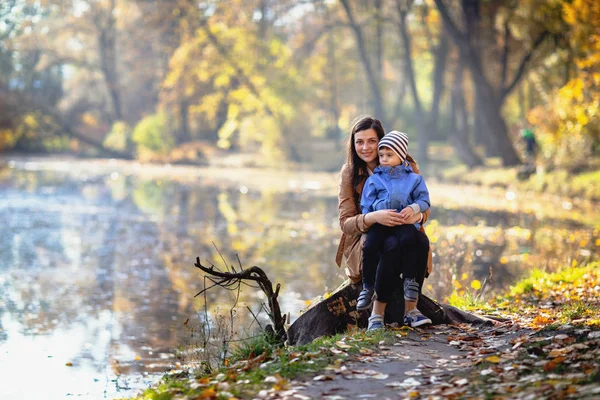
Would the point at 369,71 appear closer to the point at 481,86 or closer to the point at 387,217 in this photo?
the point at 481,86

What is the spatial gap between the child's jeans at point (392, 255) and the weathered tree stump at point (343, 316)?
17.9 inches

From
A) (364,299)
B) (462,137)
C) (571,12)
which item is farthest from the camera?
(462,137)

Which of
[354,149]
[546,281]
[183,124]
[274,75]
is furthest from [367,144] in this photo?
[183,124]

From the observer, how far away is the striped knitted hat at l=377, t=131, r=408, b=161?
7234 mm

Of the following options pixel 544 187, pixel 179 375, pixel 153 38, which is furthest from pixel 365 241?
Answer: pixel 153 38

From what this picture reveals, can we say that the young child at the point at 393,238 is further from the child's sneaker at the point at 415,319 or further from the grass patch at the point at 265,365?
the grass patch at the point at 265,365

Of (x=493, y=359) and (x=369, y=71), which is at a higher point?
(x=369, y=71)

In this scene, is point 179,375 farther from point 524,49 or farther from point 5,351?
point 524,49

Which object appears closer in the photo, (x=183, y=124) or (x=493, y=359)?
(x=493, y=359)

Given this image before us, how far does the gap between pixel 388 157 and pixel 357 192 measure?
0.65 m

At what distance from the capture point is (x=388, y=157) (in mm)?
7309

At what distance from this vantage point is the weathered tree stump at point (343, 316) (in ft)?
25.6

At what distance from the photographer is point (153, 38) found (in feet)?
224

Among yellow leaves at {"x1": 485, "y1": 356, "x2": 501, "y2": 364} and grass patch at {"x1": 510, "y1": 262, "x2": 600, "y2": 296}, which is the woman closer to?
yellow leaves at {"x1": 485, "y1": 356, "x2": 501, "y2": 364}
